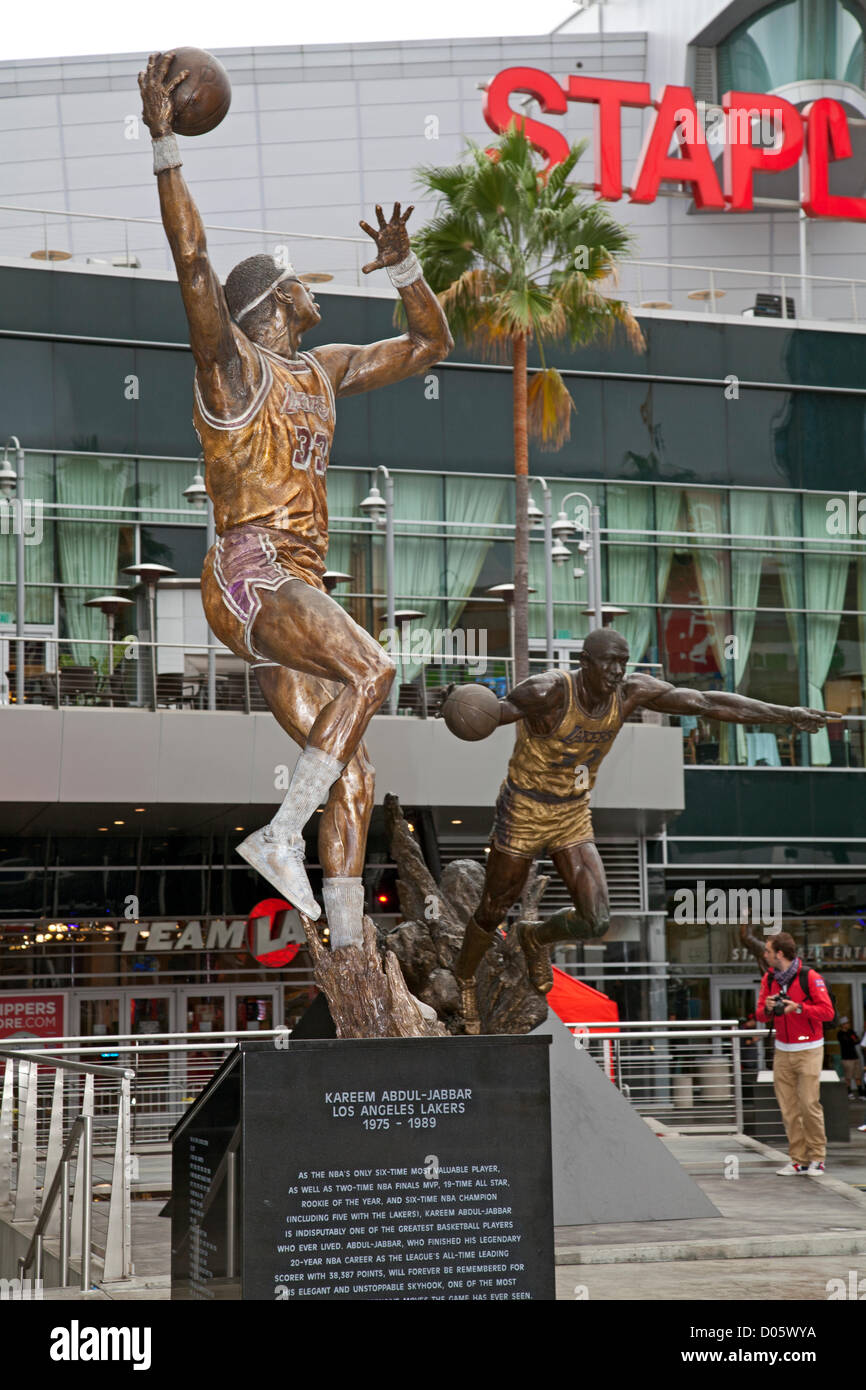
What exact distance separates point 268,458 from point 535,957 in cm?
461

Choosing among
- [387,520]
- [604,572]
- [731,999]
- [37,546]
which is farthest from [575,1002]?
[37,546]

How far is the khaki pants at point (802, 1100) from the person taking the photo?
1285cm

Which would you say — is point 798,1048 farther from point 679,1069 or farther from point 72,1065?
point 679,1069

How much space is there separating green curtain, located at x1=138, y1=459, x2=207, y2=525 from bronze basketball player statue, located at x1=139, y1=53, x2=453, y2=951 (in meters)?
17.3

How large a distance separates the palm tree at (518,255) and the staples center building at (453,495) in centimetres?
353

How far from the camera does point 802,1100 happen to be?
42.3ft

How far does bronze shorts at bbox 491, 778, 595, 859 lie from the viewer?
958cm

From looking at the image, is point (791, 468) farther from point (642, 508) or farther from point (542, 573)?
point (542, 573)

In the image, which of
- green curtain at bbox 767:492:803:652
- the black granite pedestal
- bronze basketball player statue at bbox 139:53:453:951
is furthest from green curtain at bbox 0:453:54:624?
the black granite pedestal

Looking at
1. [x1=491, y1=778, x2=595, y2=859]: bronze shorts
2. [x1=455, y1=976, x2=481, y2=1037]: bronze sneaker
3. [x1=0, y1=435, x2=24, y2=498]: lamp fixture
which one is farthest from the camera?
[x1=0, y1=435, x2=24, y2=498]: lamp fixture

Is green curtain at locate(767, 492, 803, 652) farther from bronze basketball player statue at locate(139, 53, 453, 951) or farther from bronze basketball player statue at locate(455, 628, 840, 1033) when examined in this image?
bronze basketball player statue at locate(139, 53, 453, 951)

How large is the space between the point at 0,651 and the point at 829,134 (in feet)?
64.4

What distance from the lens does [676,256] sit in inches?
1219

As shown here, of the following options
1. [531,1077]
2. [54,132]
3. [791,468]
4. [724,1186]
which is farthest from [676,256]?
[531,1077]
